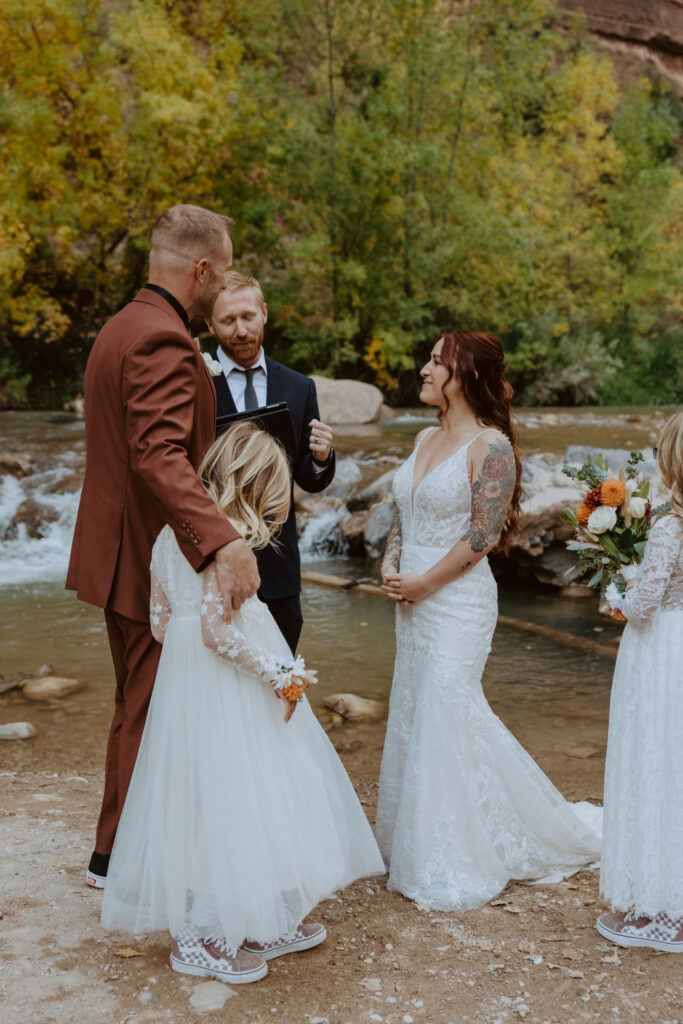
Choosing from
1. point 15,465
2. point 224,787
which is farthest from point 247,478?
point 15,465

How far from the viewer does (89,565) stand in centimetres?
293

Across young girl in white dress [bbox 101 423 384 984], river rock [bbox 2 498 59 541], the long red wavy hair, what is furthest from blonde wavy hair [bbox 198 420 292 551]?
river rock [bbox 2 498 59 541]

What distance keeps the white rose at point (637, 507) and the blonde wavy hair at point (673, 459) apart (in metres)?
0.27

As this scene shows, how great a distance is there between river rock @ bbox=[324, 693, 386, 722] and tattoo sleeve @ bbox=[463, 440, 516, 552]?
2.63m

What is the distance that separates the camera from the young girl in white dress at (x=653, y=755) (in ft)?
9.27

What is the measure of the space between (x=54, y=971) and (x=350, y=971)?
87 cm

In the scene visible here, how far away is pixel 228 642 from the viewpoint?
263cm

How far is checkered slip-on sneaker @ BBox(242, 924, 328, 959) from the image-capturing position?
2.75 m

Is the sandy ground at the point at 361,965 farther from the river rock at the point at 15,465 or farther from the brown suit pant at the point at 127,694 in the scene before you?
the river rock at the point at 15,465

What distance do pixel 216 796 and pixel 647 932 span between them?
1.45 m

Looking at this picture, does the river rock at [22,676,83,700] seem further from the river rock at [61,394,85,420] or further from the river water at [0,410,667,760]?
the river rock at [61,394,85,420]

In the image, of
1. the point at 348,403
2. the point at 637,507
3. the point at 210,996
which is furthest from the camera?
the point at 348,403

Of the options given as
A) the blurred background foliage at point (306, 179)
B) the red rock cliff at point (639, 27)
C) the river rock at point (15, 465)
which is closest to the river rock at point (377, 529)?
the river rock at point (15, 465)

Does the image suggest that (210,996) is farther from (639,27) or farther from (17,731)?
(639,27)
